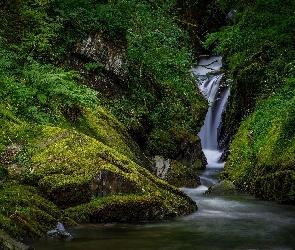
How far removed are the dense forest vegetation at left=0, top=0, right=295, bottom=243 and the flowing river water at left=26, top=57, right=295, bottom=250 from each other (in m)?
0.33

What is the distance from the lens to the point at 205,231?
21.2 ft

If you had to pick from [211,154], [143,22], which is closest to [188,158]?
[211,154]

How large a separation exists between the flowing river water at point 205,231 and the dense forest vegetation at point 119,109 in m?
0.33

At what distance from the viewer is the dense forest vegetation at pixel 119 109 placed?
6.64m

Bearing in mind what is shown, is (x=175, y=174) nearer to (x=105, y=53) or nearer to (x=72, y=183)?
(x=105, y=53)

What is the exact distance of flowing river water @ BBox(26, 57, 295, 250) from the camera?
5469mm

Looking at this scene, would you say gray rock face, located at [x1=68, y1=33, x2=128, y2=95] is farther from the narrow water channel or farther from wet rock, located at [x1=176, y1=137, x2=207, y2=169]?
the narrow water channel

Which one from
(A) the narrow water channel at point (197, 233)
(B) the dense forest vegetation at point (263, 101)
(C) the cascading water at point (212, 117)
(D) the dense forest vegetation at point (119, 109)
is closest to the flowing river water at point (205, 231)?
(A) the narrow water channel at point (197, 233)

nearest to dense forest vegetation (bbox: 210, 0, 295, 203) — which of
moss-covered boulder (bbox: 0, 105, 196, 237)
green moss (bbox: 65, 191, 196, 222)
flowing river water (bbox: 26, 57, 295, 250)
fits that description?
flowing river water (bbox: 26, 57, 295, 250)

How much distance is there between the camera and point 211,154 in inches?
660

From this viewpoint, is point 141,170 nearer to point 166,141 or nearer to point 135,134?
point 135,134

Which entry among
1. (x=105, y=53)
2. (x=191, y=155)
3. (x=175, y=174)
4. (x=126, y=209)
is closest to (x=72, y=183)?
(x=126, y=209)

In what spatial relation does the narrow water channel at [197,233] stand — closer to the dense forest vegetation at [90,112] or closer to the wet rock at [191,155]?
the dense forest vegetation at [90,112]

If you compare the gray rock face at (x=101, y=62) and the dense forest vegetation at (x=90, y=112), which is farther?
the gray rock face at (x=101, y=62)
